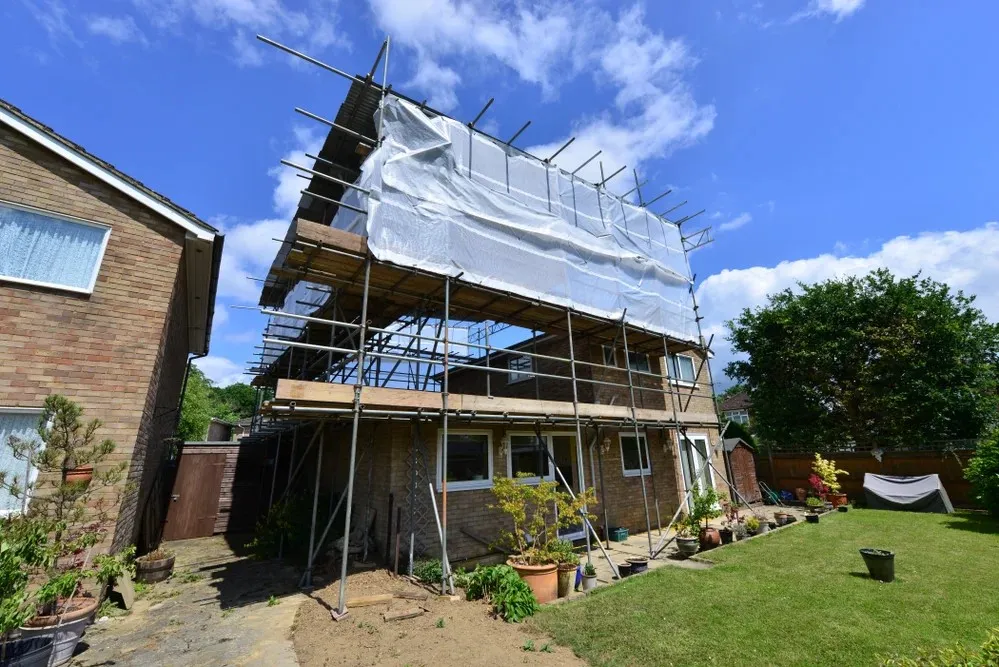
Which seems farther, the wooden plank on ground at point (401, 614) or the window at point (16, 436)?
the wooden plank on ground at point (401, 614)

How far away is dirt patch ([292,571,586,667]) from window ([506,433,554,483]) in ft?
12.8

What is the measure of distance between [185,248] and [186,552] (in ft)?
→ 27.5

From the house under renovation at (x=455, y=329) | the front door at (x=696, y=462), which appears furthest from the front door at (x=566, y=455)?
the front door at (x=696, y=462)

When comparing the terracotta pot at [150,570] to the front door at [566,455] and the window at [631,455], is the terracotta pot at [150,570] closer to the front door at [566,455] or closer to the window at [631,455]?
the front door at [566,455]

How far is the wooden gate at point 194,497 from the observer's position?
42.6ft

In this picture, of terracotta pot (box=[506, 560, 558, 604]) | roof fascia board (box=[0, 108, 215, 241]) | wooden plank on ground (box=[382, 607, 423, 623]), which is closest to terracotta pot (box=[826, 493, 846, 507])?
terracotta pot (box=[506, 560, 558, 604])

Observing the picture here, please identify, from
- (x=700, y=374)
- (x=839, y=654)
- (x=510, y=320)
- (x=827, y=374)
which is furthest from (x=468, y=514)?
(x=827, y=374)

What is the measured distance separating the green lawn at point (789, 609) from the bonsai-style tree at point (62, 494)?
18.8 ft

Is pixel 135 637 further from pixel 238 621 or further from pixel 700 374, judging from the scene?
pixel 700 374

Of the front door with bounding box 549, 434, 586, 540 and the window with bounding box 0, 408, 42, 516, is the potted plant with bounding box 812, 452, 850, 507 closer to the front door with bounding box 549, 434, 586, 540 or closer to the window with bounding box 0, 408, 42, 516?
the front door with bounding box 549, 434, 586, 540

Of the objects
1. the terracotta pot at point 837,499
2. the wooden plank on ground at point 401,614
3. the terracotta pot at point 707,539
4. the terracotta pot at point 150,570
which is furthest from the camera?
the terracotta pot at point 837,499

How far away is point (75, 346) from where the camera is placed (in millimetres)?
6297

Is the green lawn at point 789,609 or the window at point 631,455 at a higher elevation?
the window at point 631,455

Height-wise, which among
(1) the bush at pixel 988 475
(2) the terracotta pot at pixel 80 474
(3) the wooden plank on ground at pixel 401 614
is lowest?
(3) the wooden plank on ground at pixel 401 614
